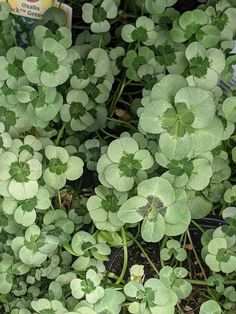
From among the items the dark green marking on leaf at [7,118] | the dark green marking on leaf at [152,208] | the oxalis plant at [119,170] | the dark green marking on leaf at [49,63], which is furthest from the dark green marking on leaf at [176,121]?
the dark green marking on leaf at [7,118]

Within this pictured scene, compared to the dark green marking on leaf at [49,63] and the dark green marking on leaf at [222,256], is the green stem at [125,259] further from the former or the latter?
the dark green marking on leaf at [49,63]

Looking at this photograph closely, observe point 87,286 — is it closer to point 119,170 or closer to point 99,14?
point 119,170

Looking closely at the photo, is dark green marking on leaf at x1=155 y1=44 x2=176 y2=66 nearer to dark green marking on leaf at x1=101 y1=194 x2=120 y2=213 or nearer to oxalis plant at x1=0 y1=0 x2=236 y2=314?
oxalis plant at x1=0 y1=0 x2=236 y2=314

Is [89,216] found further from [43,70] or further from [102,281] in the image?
[43,70]

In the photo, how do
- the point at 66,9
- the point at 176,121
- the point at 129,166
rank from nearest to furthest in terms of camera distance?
the point at 176,121
the point at 129,166
the point at 66,9

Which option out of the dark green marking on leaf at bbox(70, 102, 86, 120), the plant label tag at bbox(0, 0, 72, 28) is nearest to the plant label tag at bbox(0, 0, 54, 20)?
the plant label tag at bbox(0, 0, 72, 28)

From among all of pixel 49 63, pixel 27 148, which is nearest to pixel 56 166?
pixel 27 148

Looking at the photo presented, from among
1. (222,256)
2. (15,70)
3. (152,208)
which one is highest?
(15,70)

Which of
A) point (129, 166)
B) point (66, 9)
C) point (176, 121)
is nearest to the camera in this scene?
point (176, 121)
